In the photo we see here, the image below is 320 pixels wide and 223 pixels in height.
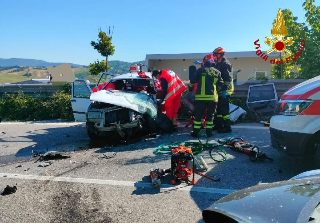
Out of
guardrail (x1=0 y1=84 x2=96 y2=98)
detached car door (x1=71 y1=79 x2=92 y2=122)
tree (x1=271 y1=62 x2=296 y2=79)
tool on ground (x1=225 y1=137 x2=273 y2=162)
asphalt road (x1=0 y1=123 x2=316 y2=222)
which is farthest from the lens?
tree (x1=271 y1=62 x2=296 y2=79)

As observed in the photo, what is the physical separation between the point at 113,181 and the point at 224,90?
4350 millimetres

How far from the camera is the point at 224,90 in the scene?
26.1ft

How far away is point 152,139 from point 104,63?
13117mm

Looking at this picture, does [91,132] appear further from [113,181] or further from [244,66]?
[244,66]

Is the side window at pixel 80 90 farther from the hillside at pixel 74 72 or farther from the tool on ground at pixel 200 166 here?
the tool on ground at pixel 200 166

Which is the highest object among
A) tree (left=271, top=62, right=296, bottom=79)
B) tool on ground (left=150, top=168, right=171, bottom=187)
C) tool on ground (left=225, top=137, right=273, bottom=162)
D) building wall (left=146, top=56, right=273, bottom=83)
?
building wall (left=146, top=56, right=273, bottom=83)

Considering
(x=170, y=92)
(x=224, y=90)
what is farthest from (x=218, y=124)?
(x=170, y=92)

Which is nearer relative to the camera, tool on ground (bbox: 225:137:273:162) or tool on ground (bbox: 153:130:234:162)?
tool on ground (bbox: 225:137:273:162)

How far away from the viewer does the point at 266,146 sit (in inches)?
260

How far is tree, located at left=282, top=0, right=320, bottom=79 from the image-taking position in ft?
39.3

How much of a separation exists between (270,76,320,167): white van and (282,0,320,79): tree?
850 centimetres

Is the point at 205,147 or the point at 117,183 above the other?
the point at 205,147

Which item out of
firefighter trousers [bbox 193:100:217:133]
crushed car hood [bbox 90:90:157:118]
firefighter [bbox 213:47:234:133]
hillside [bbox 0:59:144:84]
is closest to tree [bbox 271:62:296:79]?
hillside [bbox 0:59:144:84]

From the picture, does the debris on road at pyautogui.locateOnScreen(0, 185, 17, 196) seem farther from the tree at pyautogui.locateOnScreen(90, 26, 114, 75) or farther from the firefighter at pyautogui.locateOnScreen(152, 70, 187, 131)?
the tree at pyautogui.locateOnScreen(90, 26, 114, 75)
